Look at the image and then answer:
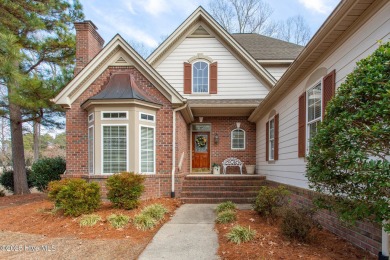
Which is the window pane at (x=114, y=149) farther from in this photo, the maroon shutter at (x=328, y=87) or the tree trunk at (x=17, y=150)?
the tree trunk at (x=17, y=150)

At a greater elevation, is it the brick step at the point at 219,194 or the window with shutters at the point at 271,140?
the window with shutters at the point at 271,140

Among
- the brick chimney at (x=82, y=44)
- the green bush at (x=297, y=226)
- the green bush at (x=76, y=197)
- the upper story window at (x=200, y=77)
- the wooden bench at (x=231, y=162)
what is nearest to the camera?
the green bush at (x=297, y=226)

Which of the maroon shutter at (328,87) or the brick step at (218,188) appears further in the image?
the brick step at (218,188)

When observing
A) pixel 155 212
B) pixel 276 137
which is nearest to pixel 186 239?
pixel 155 212

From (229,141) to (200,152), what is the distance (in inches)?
56.8

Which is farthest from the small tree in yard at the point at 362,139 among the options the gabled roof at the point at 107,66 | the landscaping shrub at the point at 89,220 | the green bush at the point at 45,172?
the green bush at the point at 45,172

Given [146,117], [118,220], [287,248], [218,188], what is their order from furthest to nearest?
[218,188], [146,117], [118,220], [287,248]

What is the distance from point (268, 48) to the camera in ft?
45.8

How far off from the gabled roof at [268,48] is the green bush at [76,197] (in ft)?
32.1

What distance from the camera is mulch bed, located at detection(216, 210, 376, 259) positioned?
12.9ft

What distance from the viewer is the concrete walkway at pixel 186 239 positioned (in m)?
4.26

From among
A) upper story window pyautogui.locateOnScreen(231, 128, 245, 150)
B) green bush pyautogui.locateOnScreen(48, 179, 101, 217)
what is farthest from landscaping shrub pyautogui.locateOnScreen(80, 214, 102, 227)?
upper story window pyautogui.locateOnScreen(231, 128, 245, 150)

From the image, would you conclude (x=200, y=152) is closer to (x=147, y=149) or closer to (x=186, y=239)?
(x=147, y=149)

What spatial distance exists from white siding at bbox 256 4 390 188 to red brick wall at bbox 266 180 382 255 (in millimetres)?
380
